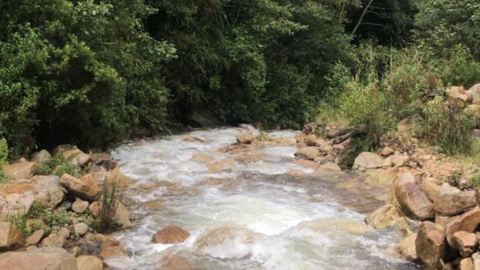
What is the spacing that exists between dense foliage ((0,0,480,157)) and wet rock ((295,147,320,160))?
1.06 metres

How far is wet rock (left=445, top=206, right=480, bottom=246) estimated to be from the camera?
177 inches

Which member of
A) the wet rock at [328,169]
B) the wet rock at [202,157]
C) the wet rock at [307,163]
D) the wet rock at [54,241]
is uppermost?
the wet rock at [54,241]

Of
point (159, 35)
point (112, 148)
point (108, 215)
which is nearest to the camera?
point (108, 215)

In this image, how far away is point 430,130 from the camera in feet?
27.7

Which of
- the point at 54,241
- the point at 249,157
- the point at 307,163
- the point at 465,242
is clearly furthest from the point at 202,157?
the point at 465,242

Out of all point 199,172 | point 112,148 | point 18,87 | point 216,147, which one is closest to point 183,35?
point 216,147

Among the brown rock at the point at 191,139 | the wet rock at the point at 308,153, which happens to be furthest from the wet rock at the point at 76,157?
the wet rock at the point at 308,153

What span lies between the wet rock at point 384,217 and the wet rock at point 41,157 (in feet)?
14.2

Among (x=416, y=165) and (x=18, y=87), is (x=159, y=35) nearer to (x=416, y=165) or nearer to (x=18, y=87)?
(x=18, y=87)

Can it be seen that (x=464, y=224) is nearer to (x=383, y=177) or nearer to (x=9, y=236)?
(x=383, y=177)

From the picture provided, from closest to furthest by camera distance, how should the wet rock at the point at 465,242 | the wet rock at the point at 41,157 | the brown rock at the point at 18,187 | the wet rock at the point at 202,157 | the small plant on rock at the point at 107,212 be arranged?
the wet rock at the point at 465,242, the brown rock at the point at 18,187, the small plant on rock at the point at 107,212, the wet rock at the point at 41,157, the wet rock at the point at 202,157

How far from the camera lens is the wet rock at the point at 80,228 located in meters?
5.01

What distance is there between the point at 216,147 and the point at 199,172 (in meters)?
2.61

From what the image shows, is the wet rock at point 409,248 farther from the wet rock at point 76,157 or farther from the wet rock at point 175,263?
the wet rock at point 76,157
